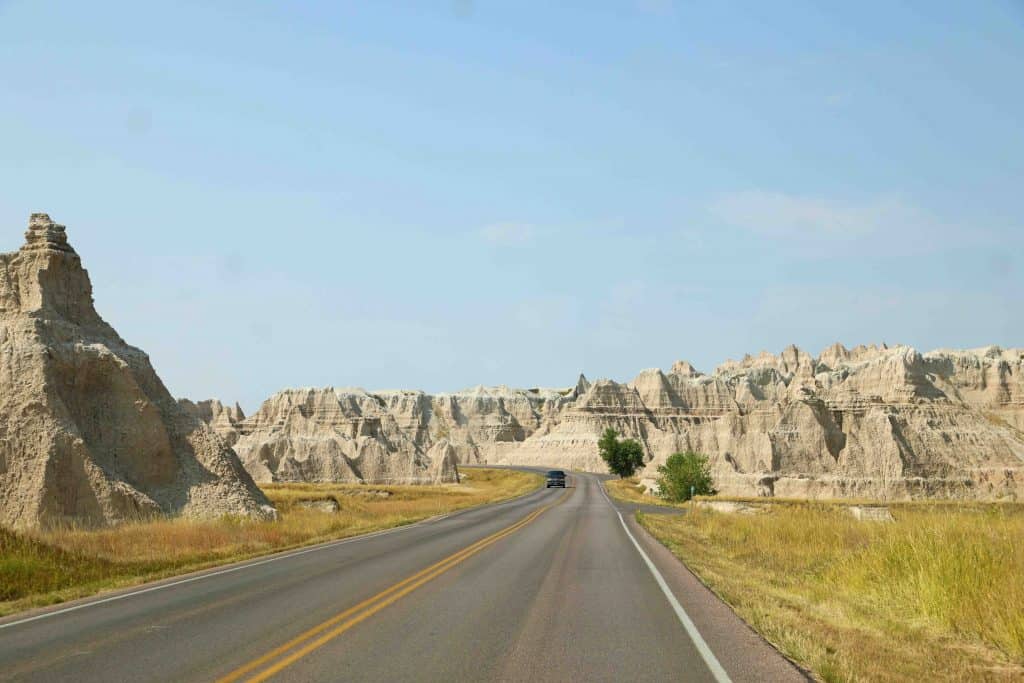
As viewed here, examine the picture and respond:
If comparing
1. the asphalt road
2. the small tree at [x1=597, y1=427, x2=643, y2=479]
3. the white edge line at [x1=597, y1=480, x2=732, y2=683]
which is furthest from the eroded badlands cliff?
the asphalt road

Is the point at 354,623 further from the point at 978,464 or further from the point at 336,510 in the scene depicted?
the point at 978,464

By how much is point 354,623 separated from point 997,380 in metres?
200

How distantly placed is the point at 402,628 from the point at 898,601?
7634 mm

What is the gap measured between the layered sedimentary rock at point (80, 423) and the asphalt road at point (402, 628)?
37.7 ft

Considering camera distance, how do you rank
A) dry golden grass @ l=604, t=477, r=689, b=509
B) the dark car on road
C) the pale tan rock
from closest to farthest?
dry golden grass @ l=604, t=477, r=689, b=509
the dark car on road
the pale tan rock

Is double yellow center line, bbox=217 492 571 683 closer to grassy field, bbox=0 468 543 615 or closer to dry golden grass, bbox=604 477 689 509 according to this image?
grassy field, bbox=0 468 543 615

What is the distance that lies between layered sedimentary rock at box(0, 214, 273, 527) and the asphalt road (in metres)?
11.5

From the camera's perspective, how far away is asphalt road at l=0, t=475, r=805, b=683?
8727 millimetres

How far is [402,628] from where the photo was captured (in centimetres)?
1105

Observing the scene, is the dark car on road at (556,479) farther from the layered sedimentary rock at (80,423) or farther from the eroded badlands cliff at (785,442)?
the layered sedimentary rock at (80,423)

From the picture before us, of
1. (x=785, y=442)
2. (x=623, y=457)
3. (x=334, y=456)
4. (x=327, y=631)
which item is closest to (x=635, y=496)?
(x=785, y=442)

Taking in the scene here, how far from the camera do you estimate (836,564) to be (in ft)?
59.3

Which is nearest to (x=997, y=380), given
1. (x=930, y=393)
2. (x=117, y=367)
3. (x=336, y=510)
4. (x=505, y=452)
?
(x=930, y=393)

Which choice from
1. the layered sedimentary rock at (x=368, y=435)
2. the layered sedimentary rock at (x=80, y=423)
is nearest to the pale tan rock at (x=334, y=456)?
the layered sedimentary rock at (x=368, y=435)
